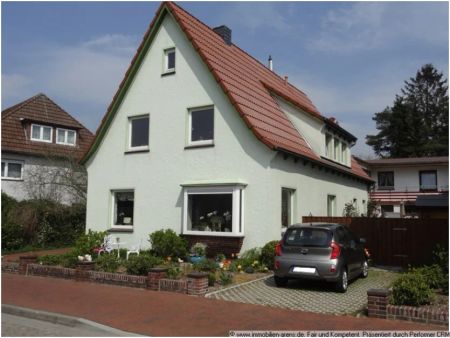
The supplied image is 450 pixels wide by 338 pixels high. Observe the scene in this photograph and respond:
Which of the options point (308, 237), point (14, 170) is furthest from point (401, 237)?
point (14, 170)

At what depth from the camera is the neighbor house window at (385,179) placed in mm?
47281

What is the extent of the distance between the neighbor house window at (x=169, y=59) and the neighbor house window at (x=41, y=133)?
1615cm

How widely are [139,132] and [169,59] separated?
3056 millimetres

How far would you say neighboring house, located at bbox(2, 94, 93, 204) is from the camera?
24938 millimetres

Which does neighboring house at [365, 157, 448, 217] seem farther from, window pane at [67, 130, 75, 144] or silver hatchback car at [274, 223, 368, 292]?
silver hatchback car at [274, 223, 368, 292]

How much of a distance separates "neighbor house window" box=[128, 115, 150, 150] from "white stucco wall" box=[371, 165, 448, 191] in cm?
3476

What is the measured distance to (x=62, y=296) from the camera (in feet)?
33.8

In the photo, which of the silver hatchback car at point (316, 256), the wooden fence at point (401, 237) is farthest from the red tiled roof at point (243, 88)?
the silver hatchback car at point (316, 256)

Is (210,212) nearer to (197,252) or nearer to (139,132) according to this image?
(197,252)

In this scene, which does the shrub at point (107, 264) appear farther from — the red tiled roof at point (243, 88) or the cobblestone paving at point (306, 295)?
the red tiled roof at point (243, 88)

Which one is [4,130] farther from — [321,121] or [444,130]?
[444,130]

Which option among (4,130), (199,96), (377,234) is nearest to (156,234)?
(199,96)

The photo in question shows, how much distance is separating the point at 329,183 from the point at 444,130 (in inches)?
2027

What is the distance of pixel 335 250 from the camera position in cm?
1052
